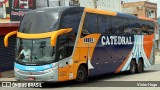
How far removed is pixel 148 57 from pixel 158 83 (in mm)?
9346

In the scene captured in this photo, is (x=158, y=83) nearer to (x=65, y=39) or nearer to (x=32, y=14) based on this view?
(x=65, y=39)

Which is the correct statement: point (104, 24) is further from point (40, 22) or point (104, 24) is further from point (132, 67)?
point (132, 67)

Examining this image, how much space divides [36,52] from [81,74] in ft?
8.80

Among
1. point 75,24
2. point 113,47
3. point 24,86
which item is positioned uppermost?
point 75,24

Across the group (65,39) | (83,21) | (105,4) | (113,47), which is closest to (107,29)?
(113,47)

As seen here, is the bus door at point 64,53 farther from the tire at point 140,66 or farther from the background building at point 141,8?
the background building at point 141,8

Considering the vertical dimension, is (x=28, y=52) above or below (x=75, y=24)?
below

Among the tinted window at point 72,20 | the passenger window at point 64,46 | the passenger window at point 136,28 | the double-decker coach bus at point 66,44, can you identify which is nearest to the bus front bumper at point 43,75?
the double-decker coach bus at point 66,44

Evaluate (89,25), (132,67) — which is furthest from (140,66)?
(89,25)

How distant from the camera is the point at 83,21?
55.8 feet

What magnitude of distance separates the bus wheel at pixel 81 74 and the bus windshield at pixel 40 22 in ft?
8.44

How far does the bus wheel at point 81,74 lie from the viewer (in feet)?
54.9

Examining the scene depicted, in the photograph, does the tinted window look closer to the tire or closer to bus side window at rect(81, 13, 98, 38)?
bus side window at rect(81, 13, 98, 38)

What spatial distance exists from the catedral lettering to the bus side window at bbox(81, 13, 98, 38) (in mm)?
1086
